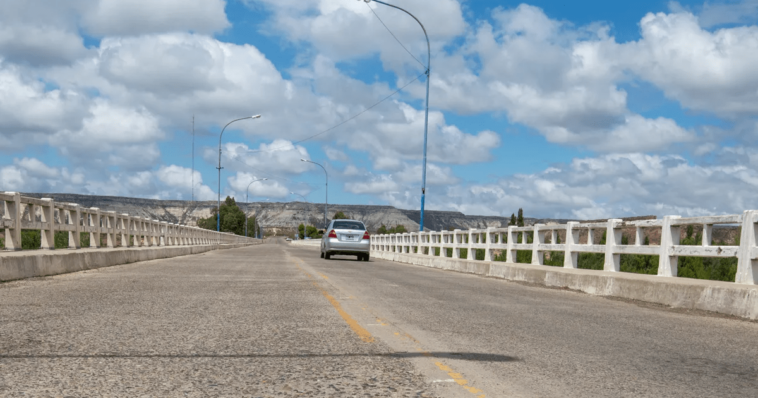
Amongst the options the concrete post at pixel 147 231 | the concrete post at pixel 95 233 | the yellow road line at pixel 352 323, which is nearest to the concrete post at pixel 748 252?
the yellow road line at pixel 352 323

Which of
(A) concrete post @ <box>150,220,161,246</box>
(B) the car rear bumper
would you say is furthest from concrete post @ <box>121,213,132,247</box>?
(B) the car rear bumper

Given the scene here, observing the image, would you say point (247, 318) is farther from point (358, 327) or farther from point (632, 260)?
point (632, 260)

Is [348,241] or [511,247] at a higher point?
[511,247]

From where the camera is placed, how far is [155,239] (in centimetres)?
2878

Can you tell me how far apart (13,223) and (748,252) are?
40.8 feet

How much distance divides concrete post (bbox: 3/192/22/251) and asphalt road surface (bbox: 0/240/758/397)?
364 centimetres

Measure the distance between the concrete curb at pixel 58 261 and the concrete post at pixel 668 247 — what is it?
424 inches

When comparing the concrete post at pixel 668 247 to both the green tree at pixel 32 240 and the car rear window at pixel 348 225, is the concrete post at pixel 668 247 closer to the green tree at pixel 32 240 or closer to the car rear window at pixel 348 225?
the green tree at pixel 32 240

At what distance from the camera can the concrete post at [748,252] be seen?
9.77m

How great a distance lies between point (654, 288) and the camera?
36.7ft

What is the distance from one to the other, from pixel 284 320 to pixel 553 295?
6.65 meters

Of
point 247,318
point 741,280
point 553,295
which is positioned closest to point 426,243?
point 553,295

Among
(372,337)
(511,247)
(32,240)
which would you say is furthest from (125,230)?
(372,337)

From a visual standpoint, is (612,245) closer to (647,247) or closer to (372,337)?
(647,247)
